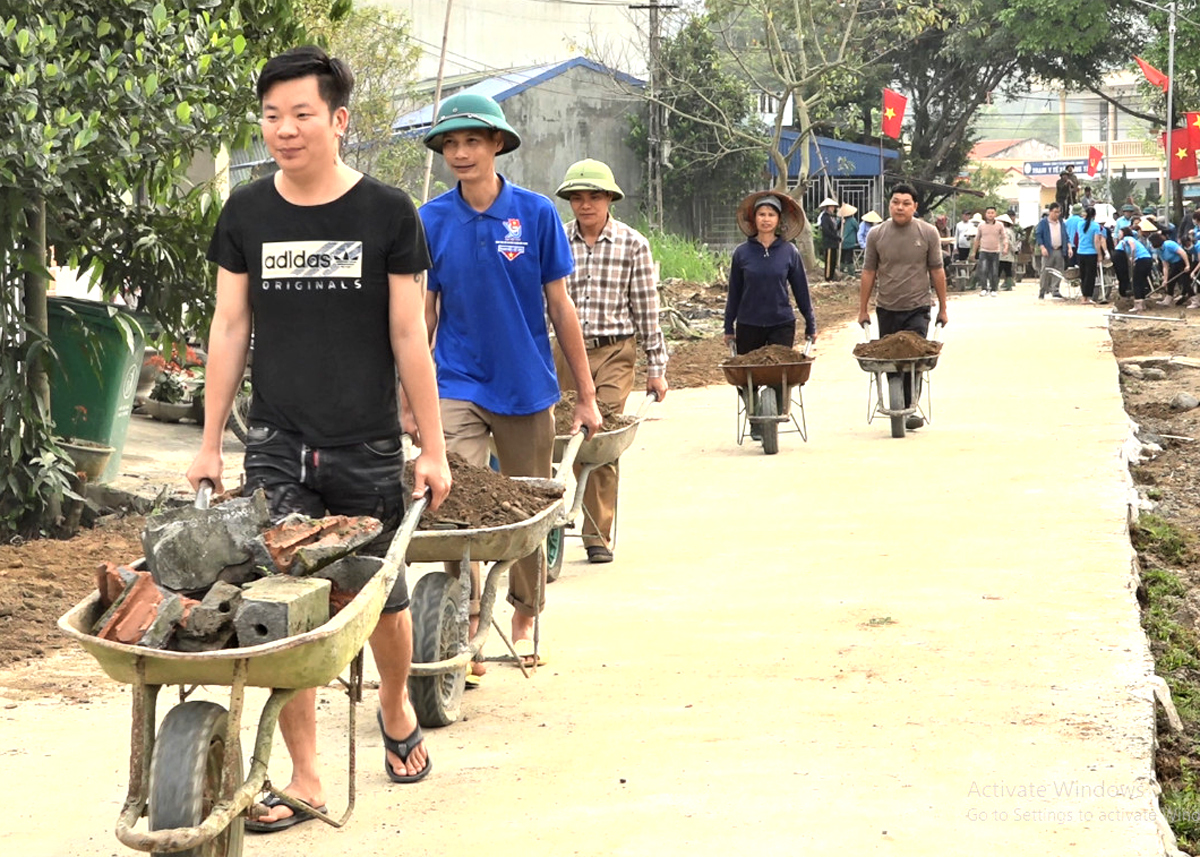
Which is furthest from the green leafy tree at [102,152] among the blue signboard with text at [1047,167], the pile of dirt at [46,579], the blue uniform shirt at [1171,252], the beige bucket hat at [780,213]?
the blue signboard with text at [1047,167]

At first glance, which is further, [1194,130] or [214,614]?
[1194,130]

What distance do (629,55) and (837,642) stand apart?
123ft

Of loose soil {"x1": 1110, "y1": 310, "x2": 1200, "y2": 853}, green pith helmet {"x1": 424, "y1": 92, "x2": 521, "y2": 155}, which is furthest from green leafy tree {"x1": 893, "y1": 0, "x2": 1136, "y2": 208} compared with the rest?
green pith helmet {"x1": 424, "y1": 92, "x2": 521, "y2": 155}

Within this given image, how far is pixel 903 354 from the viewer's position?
12195 mm

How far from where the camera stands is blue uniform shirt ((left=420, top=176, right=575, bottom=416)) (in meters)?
5.76

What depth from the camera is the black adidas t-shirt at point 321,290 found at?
4219mm

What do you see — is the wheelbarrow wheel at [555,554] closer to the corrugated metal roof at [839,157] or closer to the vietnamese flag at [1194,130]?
the vietnamese flag at [1194,130]

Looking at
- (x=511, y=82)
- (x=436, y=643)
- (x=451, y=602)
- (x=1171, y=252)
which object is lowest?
(x=436, y=643)

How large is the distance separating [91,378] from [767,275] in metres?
4.65

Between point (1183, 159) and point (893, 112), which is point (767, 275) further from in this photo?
point (893, 112)

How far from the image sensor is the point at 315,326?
4262 millimetres

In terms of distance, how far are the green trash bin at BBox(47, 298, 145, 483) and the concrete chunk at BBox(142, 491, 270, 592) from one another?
20.1 feet

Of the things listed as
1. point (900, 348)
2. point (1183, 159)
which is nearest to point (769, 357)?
point (900, 348)

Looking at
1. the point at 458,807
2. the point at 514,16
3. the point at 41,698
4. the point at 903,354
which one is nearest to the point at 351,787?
the point at 458,807
